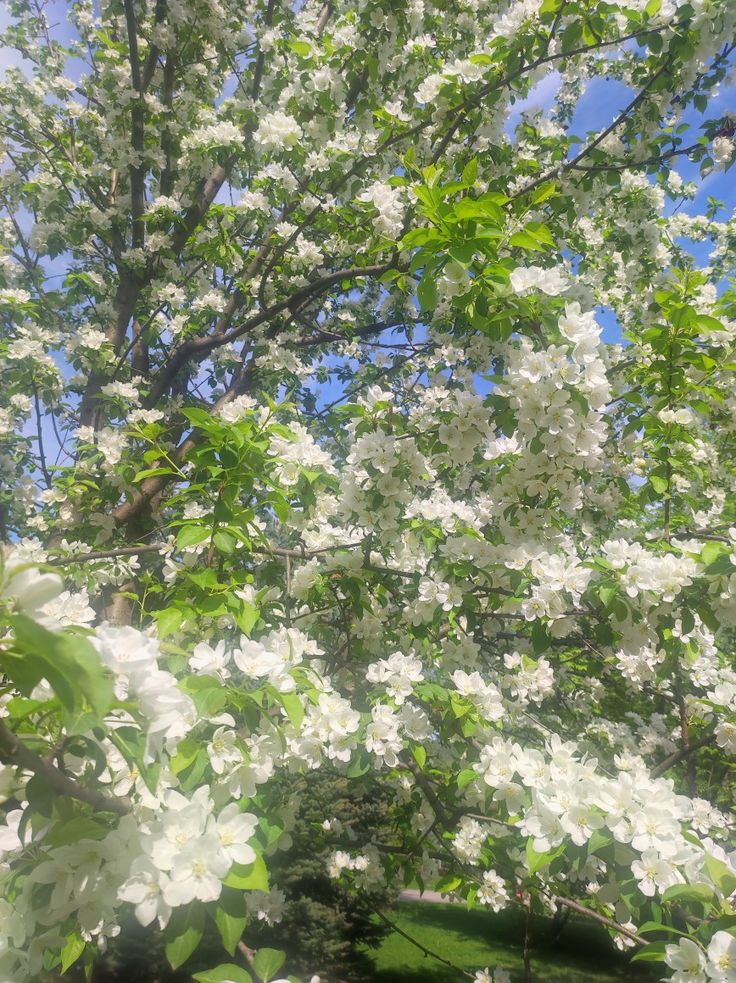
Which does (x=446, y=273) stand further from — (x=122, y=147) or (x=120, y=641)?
(x=122, y=147)

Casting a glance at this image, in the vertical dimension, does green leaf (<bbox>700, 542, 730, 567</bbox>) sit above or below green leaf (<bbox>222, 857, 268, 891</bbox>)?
above

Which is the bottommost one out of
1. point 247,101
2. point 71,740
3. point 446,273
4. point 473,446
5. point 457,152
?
point 71,740

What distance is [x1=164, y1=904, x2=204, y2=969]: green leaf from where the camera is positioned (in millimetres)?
1217

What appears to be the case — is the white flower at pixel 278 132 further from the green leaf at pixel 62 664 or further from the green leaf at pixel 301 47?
the green leaf at pixel 62 664

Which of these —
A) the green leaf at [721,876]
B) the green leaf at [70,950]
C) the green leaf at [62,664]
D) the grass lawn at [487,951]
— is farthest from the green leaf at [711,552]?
the grass lawn at [487,951]

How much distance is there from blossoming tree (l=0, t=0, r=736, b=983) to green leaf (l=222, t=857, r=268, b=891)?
0.02m

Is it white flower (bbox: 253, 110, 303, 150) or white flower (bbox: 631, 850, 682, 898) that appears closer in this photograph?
white flower (bbox: 631, 850, 682, 898)

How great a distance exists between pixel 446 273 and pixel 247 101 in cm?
369

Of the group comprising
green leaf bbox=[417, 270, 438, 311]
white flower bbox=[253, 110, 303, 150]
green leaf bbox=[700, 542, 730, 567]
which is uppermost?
white flower bbox=[253, 110, 303, 150]

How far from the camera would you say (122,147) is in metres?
4.96

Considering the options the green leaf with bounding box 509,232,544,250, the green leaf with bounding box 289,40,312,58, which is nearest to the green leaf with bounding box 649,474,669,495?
the green leaf with bounding box 509,232,544,250

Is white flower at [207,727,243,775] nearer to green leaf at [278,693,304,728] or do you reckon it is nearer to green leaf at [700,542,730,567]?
green leaf at [278,693,304,728]

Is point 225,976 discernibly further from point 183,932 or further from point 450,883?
point 450,883

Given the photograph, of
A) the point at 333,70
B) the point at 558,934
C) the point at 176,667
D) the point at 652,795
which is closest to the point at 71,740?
the point at 176,667
